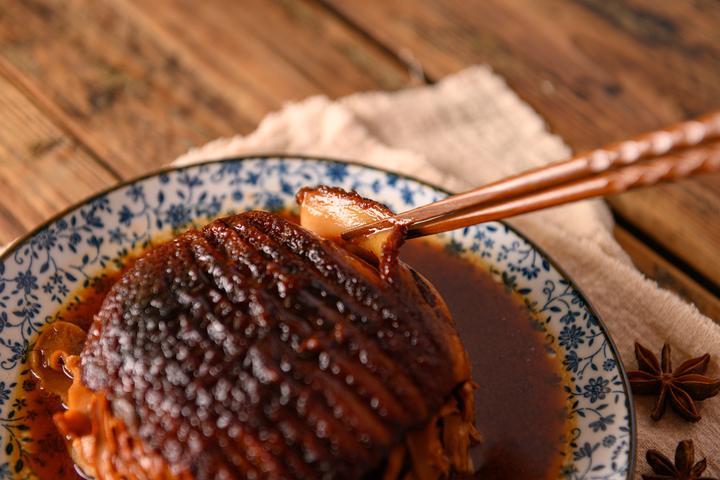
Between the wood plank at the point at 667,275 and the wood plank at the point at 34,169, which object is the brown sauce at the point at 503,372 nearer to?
the wood plank at the point at 667,275

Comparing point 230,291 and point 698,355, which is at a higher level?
point 230,291

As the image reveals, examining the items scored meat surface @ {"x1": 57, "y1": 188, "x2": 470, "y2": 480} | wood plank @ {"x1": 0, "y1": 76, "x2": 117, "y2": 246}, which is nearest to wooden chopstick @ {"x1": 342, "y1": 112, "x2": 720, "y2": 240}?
scored meat surface @ {"x1": 57, "y1": 188, "x2": 470, "y2": 480}

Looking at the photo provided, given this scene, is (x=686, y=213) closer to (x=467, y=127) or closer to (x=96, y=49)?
(x=467, y=127)

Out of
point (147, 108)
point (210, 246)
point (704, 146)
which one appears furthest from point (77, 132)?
Answer: point (704, 146)

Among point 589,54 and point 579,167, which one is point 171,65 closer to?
point 589,54

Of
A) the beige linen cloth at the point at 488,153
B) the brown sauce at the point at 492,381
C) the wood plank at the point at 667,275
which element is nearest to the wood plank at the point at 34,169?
the beige linen cloth at the point at 488,153

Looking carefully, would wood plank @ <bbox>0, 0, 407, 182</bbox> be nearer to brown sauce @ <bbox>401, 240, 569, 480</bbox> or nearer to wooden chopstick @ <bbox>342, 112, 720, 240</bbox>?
brown sauce @ <bbox>401, 240, 569, 480</bbox>

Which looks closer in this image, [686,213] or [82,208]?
[82,208]
